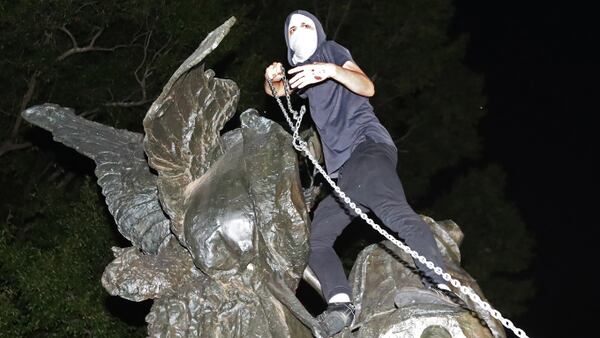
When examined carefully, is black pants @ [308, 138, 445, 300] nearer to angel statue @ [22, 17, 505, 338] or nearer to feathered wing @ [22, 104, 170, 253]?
angel statue @ [22, 17, 505, 338]

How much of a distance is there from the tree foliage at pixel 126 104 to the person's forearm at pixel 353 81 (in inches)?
144

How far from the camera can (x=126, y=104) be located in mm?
11492

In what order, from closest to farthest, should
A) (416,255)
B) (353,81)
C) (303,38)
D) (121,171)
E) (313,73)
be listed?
1. (416,255)
2. (313,73)
3. (353,81)
4. (303,38)
5. (121,171)

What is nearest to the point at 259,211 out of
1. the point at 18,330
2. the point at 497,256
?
the point at 18,330

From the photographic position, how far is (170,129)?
465cm

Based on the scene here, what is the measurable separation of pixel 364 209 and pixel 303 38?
2.86 feet

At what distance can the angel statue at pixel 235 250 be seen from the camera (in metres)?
4.47

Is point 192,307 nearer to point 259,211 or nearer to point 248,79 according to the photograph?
point 259,211

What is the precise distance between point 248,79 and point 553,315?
14.9 meters

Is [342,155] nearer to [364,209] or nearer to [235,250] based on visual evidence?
[364,209]

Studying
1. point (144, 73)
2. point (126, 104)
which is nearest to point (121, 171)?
point (126, 104)

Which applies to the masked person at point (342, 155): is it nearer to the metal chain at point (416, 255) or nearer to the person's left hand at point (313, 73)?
the person's left hand at point (313, 73)

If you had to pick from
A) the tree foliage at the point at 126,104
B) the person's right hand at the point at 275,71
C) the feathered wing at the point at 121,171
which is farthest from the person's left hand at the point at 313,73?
the tree foliage at the point at 126,104

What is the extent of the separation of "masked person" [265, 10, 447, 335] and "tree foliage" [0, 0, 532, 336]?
3.47 m
